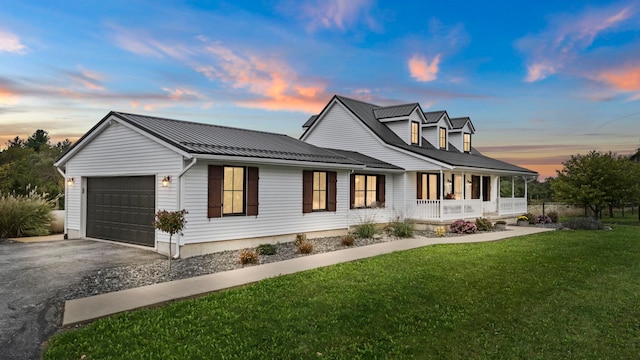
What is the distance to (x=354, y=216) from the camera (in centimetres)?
1733

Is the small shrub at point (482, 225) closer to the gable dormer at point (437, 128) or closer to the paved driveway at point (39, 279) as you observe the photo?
the gable dormer at point (437, 128)

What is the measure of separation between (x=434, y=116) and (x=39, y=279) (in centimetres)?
2155

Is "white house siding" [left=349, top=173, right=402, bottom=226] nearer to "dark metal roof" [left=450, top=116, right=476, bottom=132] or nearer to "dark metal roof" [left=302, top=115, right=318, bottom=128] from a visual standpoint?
"dark metal roof" [left=302, top=115, right=318, bottom=128]

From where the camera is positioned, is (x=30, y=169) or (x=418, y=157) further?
(x=30, y=169)

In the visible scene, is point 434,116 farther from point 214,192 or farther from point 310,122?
point 214,192

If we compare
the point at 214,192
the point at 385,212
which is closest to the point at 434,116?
the point at 385,212

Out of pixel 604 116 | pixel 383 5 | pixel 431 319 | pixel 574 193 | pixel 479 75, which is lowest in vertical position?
pixel 431 319

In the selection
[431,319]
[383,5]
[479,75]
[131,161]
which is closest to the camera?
[431,319]

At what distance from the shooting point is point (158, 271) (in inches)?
361

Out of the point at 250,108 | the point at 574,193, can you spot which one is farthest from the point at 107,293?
the point at 574,193

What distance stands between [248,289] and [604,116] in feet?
75.8

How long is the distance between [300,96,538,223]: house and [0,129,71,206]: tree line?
45.8 feet

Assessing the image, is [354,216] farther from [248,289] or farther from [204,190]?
[248,289]

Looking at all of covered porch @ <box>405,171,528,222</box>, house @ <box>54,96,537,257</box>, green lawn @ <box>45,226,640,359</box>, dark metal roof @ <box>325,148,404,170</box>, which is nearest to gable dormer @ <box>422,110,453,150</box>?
covered porch @ <box>405,171,528,222</box>
